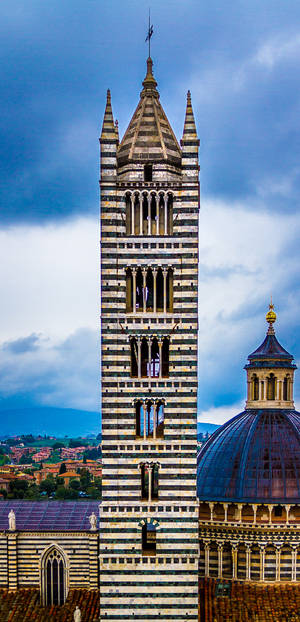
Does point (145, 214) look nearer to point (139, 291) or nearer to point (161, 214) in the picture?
point (161, 214)

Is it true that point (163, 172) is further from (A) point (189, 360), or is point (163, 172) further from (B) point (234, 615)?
(B) point (234, 615)

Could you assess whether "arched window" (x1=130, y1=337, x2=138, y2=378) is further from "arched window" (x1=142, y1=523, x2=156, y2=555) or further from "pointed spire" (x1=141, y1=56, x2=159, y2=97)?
"pointed spire" (x1=141, y1=56, x2=159, y2=97)

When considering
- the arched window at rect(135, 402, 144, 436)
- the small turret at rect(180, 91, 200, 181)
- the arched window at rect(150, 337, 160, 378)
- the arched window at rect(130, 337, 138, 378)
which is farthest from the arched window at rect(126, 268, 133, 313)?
the small turret at rect(180, 91, 200, 181)

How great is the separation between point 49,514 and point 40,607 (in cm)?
468

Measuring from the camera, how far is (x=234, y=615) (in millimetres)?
32562

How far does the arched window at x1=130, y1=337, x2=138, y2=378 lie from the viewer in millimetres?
30594

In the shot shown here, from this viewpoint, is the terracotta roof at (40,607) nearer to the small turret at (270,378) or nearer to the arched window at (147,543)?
the arched window at (147,543)

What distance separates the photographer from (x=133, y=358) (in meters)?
31.0

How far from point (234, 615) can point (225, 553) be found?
155 inches

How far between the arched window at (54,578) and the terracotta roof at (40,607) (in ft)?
1.51

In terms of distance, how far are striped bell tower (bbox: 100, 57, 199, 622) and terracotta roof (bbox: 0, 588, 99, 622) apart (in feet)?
16.6

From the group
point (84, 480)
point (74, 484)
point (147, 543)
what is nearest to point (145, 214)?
point (147, 543)

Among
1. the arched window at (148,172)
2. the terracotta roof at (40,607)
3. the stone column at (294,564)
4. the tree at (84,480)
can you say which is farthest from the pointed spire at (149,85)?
the tree at (84,480)

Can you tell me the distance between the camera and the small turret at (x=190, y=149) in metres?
30.6
